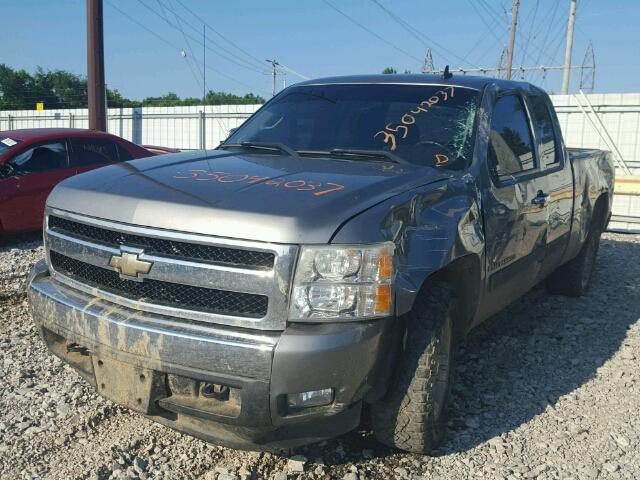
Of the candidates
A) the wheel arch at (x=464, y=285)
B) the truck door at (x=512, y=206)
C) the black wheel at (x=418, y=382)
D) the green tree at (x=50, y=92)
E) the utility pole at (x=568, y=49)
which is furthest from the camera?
the green tree at (x=50, y=92)

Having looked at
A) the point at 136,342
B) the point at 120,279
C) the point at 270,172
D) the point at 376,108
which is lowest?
the point at 136,342

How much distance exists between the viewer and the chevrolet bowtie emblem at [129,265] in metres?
2.69

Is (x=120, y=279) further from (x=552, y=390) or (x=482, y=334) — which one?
(x=482, y=334)

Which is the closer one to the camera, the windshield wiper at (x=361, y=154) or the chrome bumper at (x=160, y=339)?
the chrome bumper at (x=160, y=339)

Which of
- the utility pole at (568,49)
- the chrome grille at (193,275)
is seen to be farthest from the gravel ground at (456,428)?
the utility pole at (568,49)

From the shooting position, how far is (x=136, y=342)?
2650 millimetres

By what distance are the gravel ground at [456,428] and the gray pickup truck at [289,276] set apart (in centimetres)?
30

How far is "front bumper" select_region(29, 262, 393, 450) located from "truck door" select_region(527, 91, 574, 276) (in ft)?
8.17

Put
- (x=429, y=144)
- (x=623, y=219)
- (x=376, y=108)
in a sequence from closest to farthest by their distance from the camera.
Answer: (x=429, y=144) < (x=376, y=108) < (x=623, y=219)

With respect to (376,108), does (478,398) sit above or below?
below

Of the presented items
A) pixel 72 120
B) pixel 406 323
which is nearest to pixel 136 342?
pixel 406 323

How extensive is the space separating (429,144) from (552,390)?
69.6 inches

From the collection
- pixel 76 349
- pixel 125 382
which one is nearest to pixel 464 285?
pixel 125 382

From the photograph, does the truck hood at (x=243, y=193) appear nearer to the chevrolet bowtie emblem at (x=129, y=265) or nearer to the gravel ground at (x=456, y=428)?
the chevrolet bowtie emblem at (x=129, y=265)
